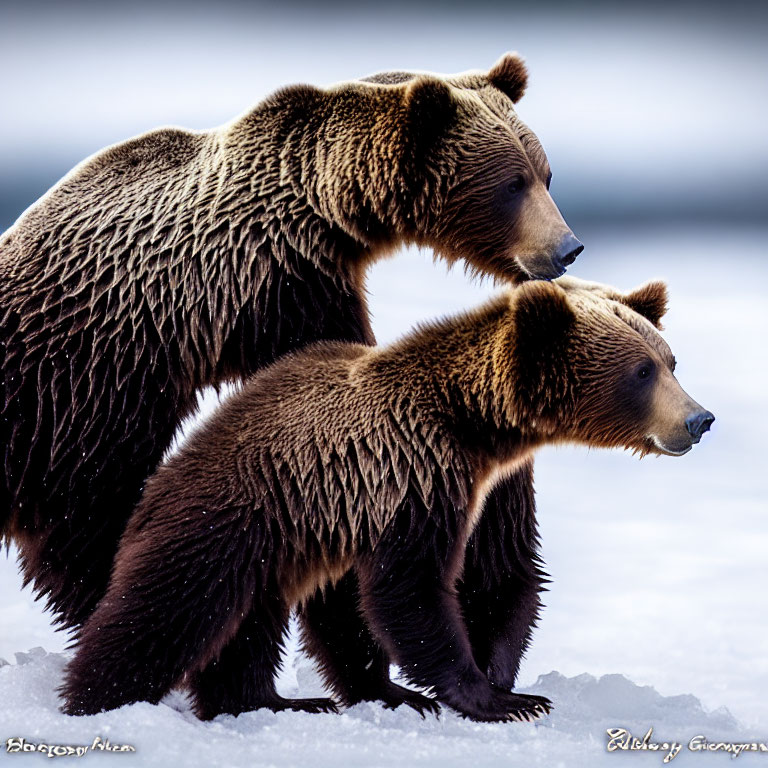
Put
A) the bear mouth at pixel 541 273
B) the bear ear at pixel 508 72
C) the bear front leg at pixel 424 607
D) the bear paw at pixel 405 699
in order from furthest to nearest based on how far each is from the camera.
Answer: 1. the bear ear at pixel 508 72
2. the bear mouth at pixel 541 273
3. the bear paw at pixel 405 699
4. the bear front leg at pixel 424 607

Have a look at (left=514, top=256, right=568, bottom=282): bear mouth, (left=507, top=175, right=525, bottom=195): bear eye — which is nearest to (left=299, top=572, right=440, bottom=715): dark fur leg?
(left=514, top=256, right=568, bottom=282): bear mouth

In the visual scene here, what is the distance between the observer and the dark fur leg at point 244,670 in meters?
6.76

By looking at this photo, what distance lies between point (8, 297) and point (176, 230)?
0.76 metres

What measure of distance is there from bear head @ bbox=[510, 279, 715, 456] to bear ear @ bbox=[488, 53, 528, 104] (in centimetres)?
141

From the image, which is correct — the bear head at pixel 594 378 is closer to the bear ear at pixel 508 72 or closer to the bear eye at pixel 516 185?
the bear eye at pixel 516 185

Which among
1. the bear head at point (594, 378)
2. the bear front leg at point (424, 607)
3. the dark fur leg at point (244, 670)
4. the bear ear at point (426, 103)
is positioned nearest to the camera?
the bear front leg at point (424, 607)

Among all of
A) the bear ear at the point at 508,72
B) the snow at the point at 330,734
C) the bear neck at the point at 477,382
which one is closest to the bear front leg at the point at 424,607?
the snow at the point at 330,734

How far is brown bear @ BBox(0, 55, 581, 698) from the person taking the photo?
7137 mm

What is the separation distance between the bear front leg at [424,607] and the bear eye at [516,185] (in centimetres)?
153

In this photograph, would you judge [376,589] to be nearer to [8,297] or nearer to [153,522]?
[153,522]

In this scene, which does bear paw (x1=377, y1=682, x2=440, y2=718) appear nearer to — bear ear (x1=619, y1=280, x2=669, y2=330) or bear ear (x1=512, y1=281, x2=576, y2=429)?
bear ear (x1=512, y1=281, x2=576, y2=429)

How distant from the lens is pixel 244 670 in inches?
268

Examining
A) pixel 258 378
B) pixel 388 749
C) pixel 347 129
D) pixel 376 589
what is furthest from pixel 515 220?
pixel 388 749

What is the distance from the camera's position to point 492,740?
6.41 metres
